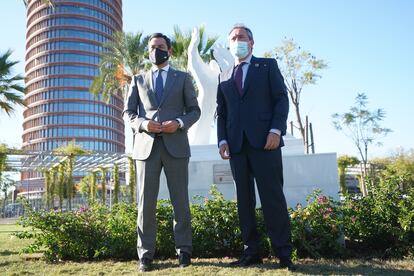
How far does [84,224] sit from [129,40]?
17.5 m

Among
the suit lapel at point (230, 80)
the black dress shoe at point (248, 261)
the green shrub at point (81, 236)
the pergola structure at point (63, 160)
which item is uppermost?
the pergola structure at point (63, 160)

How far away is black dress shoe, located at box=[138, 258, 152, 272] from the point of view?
10.6 feet

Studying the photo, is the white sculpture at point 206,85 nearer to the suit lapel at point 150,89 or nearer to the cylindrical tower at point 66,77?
the suit lapel at point 150,89

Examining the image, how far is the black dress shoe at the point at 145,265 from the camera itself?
323cm

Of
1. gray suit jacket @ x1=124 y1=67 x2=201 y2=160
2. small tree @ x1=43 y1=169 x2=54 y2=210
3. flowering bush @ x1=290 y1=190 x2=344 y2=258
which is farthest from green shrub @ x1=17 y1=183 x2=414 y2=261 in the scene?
small tree @ x1=43 y1=169 x2=54 y2=210

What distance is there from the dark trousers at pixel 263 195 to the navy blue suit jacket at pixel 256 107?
10 centimetres

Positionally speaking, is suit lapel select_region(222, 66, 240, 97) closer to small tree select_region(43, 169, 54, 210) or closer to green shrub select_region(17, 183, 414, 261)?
green shrub select_region(17, 183, 414, 261)

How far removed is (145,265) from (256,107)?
63.4 inches

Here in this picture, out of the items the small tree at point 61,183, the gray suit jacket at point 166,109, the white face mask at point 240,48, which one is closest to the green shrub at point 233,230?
the gray suit jacket at point 166,109

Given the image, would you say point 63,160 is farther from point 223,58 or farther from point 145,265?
point 145,265

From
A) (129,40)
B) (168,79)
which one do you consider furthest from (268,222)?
(129,40)

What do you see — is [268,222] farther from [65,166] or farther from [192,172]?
[65,166]

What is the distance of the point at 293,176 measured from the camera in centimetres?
488

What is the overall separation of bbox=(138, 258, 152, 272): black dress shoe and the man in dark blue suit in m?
0.74
